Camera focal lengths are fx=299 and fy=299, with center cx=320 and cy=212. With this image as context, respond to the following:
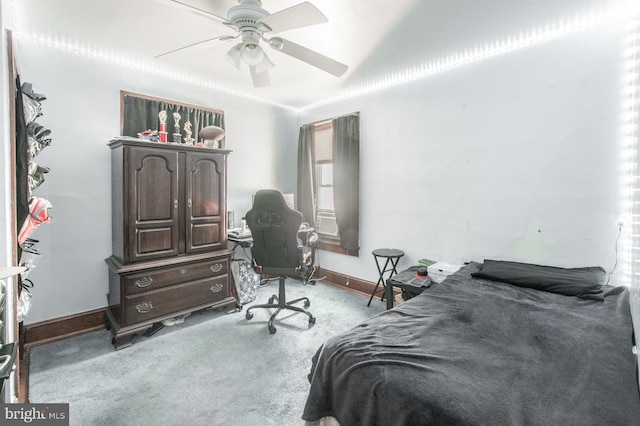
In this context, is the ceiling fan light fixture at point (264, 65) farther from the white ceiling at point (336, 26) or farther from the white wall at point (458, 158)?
the white wall at point (458, 158)

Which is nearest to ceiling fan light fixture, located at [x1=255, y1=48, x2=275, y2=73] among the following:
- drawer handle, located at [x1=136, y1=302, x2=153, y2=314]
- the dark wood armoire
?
the dark wood armoire

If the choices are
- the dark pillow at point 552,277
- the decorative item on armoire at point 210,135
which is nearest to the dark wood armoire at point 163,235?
the decorative item on armoire at point 210,135

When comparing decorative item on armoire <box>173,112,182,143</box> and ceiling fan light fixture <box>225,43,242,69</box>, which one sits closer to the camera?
ceiling fan light fixture <box>225,43,242,69</box>

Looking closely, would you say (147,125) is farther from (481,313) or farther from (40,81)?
(481,313)

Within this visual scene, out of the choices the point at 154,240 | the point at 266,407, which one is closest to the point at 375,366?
the point at 266,407

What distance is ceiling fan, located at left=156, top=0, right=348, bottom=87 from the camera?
174 centimetres

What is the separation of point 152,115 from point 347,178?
7.71ft

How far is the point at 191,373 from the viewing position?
2195 mm

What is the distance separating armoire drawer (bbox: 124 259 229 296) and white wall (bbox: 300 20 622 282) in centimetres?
195

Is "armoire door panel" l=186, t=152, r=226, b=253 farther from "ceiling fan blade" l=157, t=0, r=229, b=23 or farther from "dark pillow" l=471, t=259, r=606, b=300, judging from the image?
"dark pillow" l=471, t=259, r=606, b=300

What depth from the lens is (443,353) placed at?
125cm

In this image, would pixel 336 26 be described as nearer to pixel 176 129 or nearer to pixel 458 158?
pixel 458 158

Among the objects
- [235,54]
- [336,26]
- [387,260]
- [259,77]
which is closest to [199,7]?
[235,54]

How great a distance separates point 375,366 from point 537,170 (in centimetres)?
230
